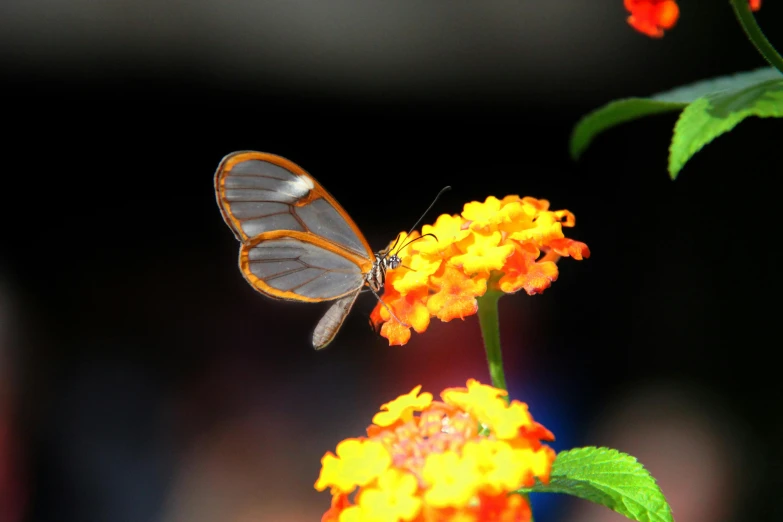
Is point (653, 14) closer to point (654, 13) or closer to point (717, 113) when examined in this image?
point (654, 13)

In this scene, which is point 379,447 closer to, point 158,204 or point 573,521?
point 158,204

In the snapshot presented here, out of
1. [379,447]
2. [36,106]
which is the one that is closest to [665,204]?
[36,106]

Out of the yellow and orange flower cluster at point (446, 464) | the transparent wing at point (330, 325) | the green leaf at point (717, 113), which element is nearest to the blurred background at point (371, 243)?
the transparent wing at point (330, 325)

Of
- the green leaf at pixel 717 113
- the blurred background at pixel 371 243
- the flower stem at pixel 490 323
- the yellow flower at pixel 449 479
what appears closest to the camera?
the yellow flower at pixel 449 479

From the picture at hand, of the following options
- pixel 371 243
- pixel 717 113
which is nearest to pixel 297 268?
pixel 717 113

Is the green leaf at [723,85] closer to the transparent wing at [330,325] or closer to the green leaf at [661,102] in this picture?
the green leaf at [661,102]
